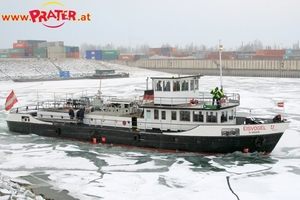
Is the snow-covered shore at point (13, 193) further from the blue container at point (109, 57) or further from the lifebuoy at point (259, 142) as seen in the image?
the blue container at point (109, 57)

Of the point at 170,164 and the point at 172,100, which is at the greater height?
the point at 172,100

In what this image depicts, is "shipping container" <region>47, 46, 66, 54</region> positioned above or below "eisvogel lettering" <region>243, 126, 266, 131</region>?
above

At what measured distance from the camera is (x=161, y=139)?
19828 millimetres

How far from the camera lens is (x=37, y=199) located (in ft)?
39.4

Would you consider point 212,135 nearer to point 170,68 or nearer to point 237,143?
point 237,143

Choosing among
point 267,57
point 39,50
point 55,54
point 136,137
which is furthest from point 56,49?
point 136,137

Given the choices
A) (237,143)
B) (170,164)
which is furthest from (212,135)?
(170,164)

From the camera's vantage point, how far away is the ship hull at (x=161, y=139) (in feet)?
61.1

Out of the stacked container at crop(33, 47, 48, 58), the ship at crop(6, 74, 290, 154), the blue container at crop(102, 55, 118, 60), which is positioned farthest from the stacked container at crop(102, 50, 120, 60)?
the ship at crop(6, 74, 290, 154)

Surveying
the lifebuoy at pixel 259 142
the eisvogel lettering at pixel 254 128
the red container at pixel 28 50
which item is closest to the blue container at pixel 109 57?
the red container at pixel 28 50

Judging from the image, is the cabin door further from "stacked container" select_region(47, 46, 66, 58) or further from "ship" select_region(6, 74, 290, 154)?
"stacked container" select_region(47, 46, 66, 58)

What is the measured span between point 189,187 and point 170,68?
8806 cm

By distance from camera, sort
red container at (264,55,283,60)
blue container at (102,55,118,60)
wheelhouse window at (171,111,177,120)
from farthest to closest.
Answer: blue container at (102,55,118,60), red container at (264,55,283,60), wheelhouse window at (171,111,177,120)

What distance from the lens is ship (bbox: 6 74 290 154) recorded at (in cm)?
1861
